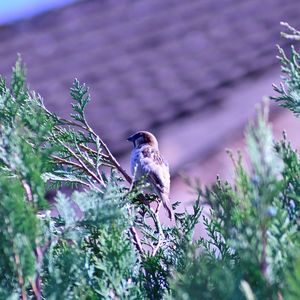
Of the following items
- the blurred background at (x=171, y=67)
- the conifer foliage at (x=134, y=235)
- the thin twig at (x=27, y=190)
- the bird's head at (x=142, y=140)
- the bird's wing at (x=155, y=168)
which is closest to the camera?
the conifer foliage at (x=134, y=235)

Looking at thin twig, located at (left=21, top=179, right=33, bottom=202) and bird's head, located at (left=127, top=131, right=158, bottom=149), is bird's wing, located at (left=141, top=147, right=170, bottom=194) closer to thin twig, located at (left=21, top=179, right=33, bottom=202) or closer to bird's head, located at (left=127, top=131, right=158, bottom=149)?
bird's head, located at (left=127, top=131, right=158, bottom=149)

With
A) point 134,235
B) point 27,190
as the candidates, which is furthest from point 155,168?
point 27,190

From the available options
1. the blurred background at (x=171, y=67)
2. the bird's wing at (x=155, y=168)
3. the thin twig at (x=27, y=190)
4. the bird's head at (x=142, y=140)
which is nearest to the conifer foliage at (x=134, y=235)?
the thin twig at (x=27, y=190)

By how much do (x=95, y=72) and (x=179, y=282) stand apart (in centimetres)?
739

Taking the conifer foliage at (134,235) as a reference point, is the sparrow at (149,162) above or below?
above

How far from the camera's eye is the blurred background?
7323 millimetres

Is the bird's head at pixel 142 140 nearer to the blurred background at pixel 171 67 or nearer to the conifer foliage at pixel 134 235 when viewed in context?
the blurred background at pixel 171 67

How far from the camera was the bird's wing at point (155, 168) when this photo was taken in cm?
403

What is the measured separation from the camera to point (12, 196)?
148cm

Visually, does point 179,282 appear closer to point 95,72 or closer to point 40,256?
point 40,256

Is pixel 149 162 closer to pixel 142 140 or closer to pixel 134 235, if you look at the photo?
pixel 142 140

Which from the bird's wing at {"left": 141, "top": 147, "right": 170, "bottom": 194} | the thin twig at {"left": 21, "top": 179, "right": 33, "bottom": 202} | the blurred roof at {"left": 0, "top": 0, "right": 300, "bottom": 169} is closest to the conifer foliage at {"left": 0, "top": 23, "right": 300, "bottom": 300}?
the thin twig at {"left": 21, "top": 179, "right": 33, "bottom": 202}

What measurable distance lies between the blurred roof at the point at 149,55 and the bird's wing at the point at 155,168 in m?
2.80

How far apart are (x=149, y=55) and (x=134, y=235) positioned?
6952mm
